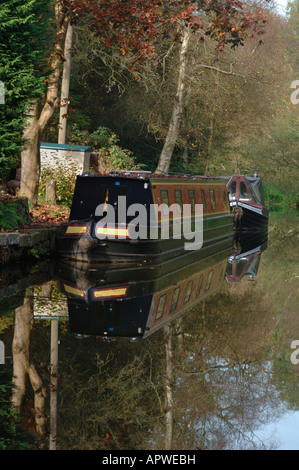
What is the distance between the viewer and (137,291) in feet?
36.0

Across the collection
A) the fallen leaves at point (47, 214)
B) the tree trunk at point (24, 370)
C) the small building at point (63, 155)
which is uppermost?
the small building at point (63, 155)

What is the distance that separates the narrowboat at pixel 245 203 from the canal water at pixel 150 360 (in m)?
13.0

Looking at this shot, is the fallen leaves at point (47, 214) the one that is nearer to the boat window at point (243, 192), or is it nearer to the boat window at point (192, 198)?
the boat window at point (192, 198)

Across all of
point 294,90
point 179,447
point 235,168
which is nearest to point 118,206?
point 179,447

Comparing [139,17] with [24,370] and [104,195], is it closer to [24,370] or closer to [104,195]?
[104,195]

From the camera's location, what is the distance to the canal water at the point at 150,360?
512cm

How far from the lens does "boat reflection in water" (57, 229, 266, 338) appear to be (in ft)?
27.9

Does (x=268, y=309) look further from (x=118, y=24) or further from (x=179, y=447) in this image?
(x=118, y=24)

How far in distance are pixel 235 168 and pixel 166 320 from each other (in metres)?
30.6

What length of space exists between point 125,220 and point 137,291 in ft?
12.8

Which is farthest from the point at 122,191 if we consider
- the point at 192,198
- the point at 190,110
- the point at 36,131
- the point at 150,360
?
the point at 190,110

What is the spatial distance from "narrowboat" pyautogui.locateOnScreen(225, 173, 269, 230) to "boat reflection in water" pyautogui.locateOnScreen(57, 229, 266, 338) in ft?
30.1

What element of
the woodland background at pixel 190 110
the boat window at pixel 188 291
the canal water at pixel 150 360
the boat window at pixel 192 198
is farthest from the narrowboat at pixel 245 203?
the boat window at pixel 188 291
